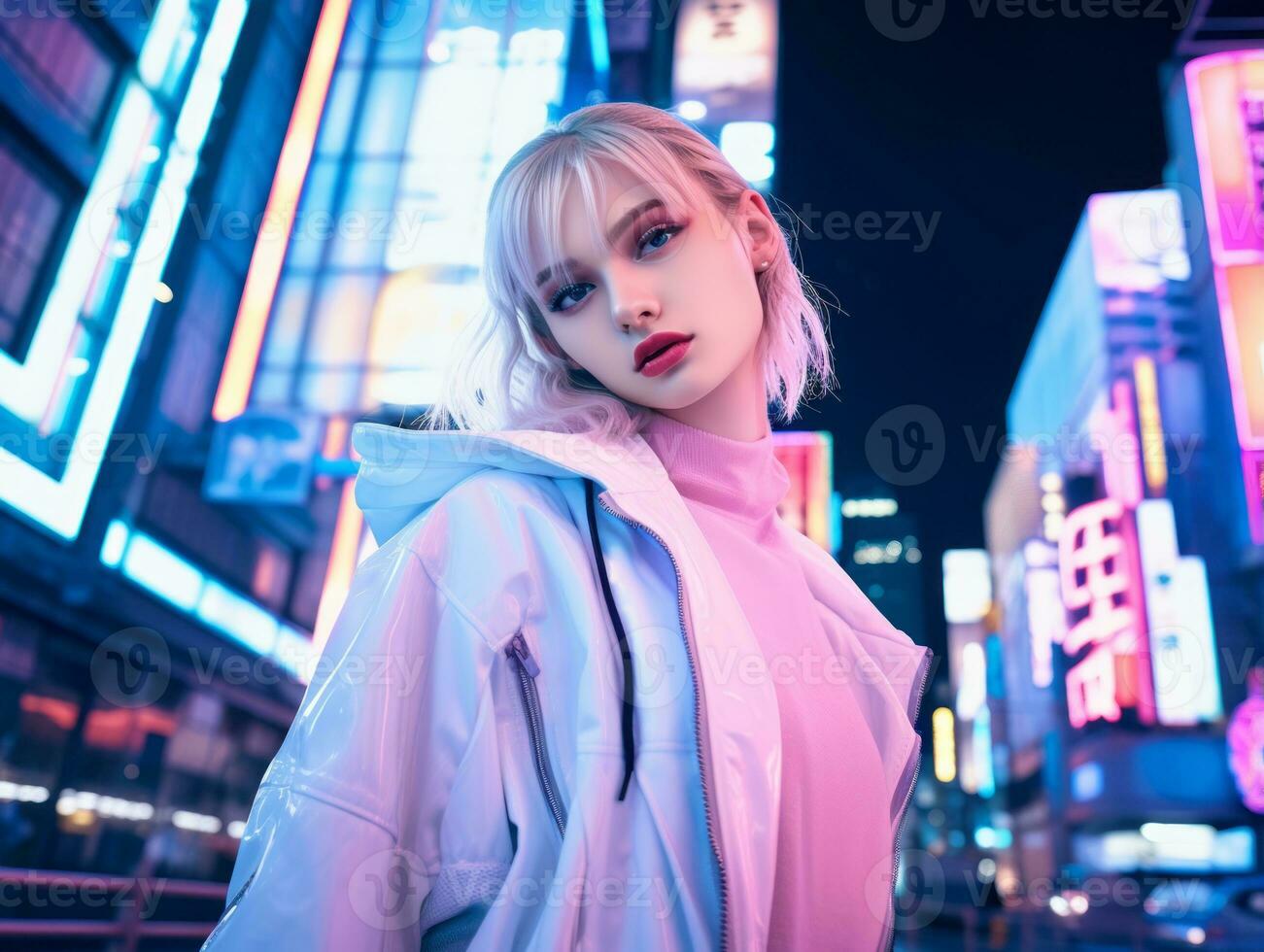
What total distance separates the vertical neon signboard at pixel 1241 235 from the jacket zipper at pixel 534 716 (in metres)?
15.5

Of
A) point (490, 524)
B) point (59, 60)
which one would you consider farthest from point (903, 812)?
point (59, 60)

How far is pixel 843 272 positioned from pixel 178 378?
7.71 m

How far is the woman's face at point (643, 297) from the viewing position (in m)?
1.43

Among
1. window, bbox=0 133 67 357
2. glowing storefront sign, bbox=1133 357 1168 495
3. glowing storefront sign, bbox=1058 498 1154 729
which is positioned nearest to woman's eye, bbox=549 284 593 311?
window, bbox=0 133 67 357

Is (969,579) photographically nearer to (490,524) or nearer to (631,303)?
(631,303)

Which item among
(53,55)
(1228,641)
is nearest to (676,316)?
(53,55)

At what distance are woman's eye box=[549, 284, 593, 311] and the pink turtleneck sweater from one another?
26cm

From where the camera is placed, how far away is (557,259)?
145cm

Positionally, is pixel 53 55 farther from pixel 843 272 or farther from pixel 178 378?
pixel 843 272

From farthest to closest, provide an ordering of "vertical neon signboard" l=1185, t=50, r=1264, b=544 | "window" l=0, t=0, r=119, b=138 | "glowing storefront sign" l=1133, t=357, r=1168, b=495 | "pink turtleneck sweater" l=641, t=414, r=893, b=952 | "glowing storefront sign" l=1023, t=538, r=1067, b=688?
1. "glowing storefront sign" l=1023, t=538, r=1067, b=688
2. "glowing storefront sign" l=1133, t=357, r=1168, b=495
3. "vertical neon signboard" l=1185, t=50, r=1264, b=544
4. "window" l=0, t=0, r=119, b=138
5. "pink turtleneck sweater" l=641, t=414, r=893, b=952

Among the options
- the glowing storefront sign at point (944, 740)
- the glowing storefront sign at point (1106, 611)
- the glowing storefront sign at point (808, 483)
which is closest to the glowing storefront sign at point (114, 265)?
the glowing storefront sign at point (808, 483)

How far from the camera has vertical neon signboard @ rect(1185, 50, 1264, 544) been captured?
44.4ft

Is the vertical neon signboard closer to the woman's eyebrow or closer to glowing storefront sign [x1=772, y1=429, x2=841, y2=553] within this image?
glowing storefront sign [x1=772, y1=429, x2=841, y2=553]

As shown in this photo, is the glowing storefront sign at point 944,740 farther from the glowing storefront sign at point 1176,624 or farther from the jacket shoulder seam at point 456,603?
the jacket shoulder seam at point 456,603
